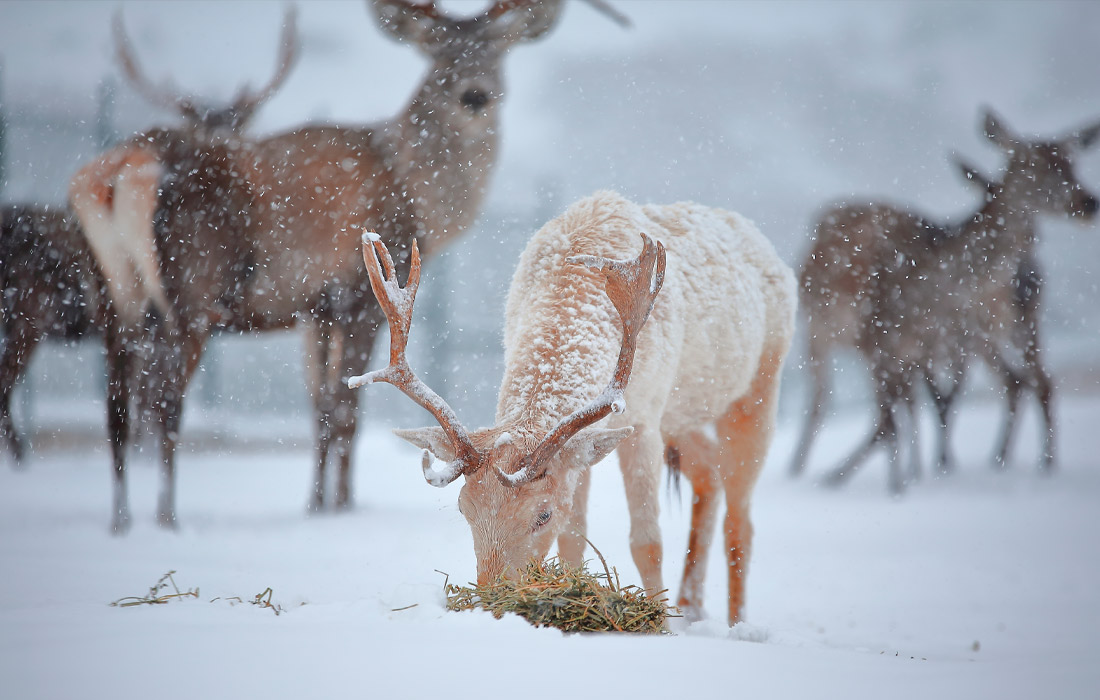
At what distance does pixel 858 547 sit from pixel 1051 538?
73cm

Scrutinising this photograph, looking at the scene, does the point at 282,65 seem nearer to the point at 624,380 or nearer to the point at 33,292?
the point at 33,292

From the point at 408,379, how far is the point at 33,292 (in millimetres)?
2728

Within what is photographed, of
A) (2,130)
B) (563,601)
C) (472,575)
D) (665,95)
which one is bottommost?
(472,575)

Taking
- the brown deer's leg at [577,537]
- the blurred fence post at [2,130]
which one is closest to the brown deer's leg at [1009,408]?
the brown deer's leg at [577,537]

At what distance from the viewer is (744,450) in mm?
2744

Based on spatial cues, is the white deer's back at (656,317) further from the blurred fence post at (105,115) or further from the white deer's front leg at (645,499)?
the blurred fence post at (105,115)

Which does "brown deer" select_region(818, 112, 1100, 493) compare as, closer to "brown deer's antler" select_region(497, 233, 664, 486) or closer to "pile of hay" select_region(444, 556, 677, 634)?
"brown deer's antler" select_region(497, 233, 664, 486)

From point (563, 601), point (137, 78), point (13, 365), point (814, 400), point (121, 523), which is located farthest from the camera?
point (814, 400)

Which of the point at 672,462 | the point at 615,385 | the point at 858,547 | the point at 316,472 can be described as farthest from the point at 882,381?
the point at 316,472

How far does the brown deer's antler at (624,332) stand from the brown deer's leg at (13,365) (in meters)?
3.05

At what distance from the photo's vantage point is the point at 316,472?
3186mm

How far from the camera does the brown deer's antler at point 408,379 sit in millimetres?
1695

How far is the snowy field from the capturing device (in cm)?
131

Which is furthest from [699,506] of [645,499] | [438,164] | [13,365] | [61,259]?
[13,365]
